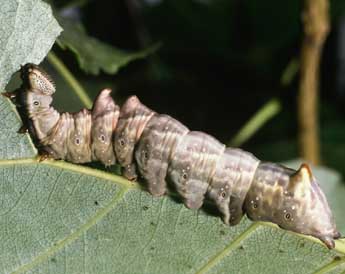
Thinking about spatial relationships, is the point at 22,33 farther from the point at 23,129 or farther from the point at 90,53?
the point at 90,53

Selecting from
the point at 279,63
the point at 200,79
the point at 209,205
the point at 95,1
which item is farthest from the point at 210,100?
the point at 209,205

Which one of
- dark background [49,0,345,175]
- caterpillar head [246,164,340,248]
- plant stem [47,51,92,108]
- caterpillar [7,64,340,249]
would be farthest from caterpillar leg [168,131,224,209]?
dark background [49,0,345,175]

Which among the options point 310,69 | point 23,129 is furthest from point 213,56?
point 23,129

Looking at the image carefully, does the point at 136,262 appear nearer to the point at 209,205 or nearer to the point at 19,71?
the point at 209,205

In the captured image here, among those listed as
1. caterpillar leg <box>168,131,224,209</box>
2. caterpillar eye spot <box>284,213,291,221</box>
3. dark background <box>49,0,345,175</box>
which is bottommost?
dark background <box>49,0,345,175</box>

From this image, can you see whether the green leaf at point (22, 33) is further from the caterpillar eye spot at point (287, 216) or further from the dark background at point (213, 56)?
the dark background at point (213, 56)

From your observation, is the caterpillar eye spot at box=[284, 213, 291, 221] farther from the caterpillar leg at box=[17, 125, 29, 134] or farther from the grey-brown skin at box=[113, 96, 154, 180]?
the caterpillar leg at box=[17, 125, 29, 134]
